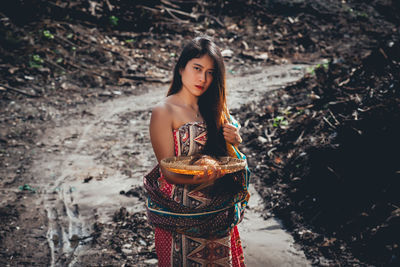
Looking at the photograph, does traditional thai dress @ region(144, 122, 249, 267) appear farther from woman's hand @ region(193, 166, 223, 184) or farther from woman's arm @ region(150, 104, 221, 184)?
woman's hand @ region(193, 166, 223, 184)

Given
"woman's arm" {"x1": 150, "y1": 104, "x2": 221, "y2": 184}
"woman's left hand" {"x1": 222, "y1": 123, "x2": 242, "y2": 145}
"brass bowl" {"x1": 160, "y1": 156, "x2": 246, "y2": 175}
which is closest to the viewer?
"brass bowl" {"x1": 160, "y1": 156, "x2": 246, "y2": 175}

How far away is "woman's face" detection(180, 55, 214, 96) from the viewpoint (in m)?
1.87

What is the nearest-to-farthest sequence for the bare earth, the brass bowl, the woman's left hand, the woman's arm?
the brass bowl → the woman's arm → the woman's left hand → the bare earth

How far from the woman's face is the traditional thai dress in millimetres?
201

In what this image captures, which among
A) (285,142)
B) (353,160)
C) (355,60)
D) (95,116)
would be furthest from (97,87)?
(353,160)

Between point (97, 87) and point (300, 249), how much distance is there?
7.15 metres

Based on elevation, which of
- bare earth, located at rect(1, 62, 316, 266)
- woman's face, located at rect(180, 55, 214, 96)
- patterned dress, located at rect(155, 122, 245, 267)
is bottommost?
bare earth, located at rect(1, 62, 316, 266)

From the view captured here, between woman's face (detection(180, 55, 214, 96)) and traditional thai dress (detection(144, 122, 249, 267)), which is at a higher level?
woman's face (detection(180, 55, 214, 96))

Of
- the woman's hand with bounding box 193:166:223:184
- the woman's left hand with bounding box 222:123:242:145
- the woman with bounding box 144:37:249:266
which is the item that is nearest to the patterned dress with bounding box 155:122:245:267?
the woman with bounding box 144:37:249:266

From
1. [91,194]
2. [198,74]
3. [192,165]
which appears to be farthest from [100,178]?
[192,165]

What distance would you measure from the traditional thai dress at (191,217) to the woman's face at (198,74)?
20cm

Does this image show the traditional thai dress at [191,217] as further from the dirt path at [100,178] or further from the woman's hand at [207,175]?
the dirt path at [100,178]

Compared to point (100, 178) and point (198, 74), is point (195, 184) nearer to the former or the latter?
point (198, 74)

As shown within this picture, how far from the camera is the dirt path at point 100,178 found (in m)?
3.64
